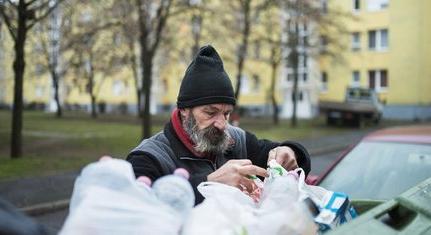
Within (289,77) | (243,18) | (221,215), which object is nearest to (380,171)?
(221,215)

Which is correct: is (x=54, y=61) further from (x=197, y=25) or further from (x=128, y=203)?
(x=128, y=203)

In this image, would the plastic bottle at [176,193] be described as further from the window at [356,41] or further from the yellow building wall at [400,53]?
the window at [356,41]

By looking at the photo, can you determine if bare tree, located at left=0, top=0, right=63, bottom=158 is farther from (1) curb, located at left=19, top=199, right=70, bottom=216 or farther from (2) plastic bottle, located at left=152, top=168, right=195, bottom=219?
(2) plastic bottle, located at left=152, top=168, right=195, bottom=219

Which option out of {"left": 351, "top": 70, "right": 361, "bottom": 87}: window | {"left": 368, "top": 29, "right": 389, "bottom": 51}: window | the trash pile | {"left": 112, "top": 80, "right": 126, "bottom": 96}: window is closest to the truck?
{"left": 368, "top": 29, "right": 389, "bottom": 51}: window

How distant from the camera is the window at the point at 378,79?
4188cm

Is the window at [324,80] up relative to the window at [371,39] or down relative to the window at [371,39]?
down

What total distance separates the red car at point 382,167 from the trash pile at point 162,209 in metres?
2.80

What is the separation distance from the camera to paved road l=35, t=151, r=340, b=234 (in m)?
7.73

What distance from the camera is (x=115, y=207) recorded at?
5.60 ft

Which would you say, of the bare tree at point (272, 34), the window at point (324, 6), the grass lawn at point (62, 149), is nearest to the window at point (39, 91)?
the bare tree at point (272, 34)

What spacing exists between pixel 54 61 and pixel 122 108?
17273 mm

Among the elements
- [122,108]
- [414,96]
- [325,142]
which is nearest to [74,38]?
[325,142]

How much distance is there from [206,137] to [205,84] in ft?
0.87

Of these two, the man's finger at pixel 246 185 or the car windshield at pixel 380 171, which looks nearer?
the man's finger at pixel 246 185
